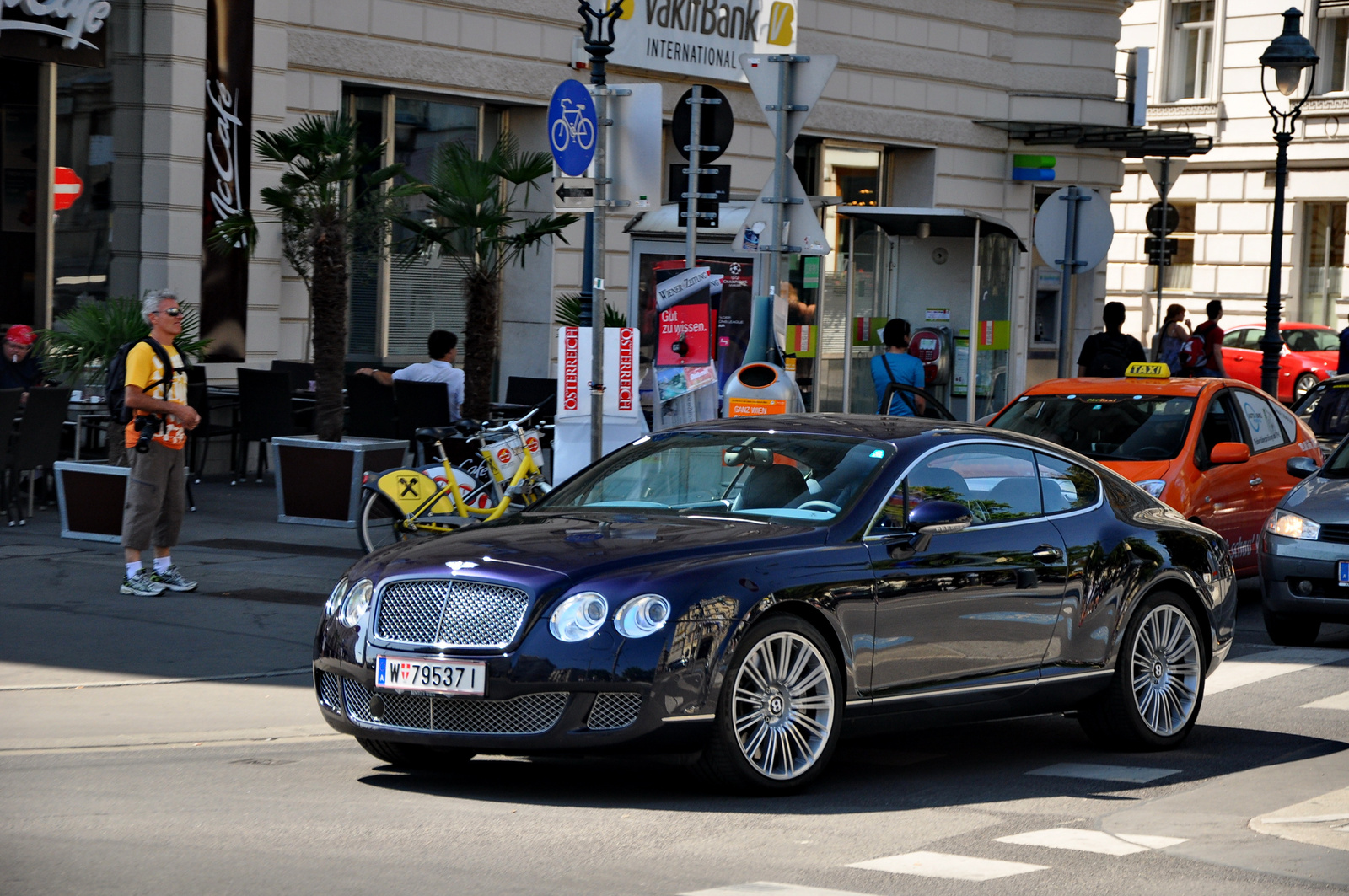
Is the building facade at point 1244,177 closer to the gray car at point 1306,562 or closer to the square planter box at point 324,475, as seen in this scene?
the square planter box at point 324,475

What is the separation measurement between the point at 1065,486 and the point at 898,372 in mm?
6785

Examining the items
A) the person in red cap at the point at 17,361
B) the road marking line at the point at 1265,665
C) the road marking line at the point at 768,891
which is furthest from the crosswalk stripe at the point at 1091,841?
the person in red cap at the point at 17,361

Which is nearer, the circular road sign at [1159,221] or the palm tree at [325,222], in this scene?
the palm tree at [325,222]

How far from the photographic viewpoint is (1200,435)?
12820 mm

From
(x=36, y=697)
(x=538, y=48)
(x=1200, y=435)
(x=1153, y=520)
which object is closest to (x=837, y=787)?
(x=1153, y=520)

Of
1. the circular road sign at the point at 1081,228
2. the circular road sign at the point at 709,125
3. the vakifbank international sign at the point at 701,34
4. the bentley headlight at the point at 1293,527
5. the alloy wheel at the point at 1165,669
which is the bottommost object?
the alloy wheel at the point at 1165,669

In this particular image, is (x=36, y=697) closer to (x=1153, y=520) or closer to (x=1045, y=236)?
(x=1153, y=520)

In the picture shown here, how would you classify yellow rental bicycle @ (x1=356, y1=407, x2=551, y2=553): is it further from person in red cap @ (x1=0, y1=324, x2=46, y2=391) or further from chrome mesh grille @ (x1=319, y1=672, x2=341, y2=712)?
chrome mesh grille @ (x1=319, y1=672, x2=341, y2=712)

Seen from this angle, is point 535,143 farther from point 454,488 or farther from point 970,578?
point 970,578

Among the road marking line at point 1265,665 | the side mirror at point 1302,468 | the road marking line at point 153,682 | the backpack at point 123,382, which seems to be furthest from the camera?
the side mirror at point 1302,468

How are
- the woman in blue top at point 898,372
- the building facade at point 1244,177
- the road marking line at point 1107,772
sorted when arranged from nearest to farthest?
the road marking line at point 1107,772, the woman in blue top at point 898,372, the building facade at point 1244,177

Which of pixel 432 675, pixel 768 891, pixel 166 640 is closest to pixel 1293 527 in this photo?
pixel 166 640

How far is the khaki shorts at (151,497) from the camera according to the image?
1135cm

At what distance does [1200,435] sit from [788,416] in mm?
5372
